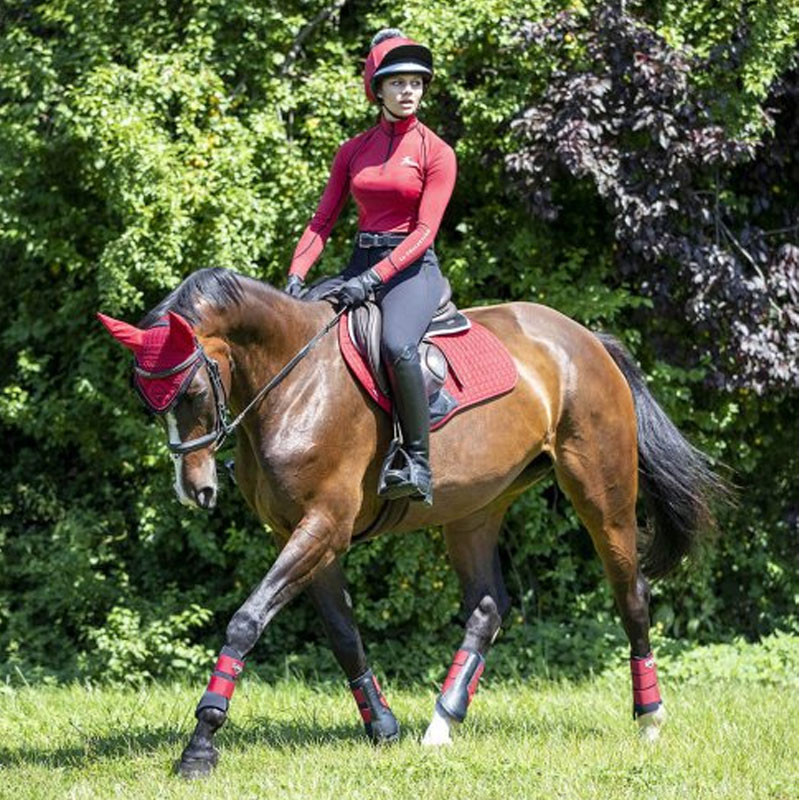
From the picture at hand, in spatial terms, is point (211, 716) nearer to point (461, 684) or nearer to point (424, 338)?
point (461, 684)

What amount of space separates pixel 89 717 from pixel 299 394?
2.64m

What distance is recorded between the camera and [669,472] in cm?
784

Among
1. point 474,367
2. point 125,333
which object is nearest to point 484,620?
point 474,367

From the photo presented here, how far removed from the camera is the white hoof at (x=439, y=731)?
673 cm

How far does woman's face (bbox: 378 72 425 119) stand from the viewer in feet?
21.3

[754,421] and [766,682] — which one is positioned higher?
[754,421]

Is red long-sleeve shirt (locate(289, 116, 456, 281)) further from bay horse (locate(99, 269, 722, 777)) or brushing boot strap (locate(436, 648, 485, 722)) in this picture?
brushing boot strap (locate(436, 648, 485, 722))

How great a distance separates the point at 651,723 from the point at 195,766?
249 centimetres

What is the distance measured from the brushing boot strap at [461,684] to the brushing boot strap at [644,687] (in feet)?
2.67

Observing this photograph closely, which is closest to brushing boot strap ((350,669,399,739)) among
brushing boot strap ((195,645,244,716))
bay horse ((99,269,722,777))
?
bay horse ((99,269,722,777))

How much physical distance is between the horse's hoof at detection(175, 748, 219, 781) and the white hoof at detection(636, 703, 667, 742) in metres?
2.28

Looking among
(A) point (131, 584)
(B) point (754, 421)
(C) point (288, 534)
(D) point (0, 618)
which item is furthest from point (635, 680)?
(D) point (0, 618)

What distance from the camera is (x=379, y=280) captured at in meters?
6.35

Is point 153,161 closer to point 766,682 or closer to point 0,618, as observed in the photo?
point 0,618
